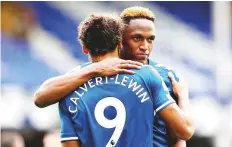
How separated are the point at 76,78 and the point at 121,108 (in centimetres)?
30

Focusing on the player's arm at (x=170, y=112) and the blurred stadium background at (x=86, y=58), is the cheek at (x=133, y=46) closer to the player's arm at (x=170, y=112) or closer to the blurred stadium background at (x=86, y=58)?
the player's arm at (x=170, y=112)

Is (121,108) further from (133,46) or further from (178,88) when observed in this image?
(133,46)

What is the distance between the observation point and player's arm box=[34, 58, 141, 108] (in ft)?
12.6

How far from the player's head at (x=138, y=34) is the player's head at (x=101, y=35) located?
0.38 meters

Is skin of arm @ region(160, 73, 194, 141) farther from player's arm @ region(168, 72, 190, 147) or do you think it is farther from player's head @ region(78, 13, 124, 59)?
player's head @ region(78, 13, 124, 59)

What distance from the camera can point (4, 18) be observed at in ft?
36.0

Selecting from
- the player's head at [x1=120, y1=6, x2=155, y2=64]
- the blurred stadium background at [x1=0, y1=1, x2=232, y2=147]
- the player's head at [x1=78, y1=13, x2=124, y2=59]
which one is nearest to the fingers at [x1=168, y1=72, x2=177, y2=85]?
the player's head at [x1=120, y1=6, x2=155, y2=64]

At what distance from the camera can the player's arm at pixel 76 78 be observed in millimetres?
3834

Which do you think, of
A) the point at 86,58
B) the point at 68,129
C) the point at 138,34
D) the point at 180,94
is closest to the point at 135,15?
the point at 138,34

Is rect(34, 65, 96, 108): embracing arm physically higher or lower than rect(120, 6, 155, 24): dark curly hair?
lower

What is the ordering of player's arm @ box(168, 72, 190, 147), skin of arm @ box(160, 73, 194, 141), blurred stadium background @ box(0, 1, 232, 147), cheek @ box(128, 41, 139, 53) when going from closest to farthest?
1. skin of arm @ box(160, 73, 194, 141)
2. player's arm @ box(168, 72, 190, 147)
3. cheek @ box(128, 41, 139, 53)
4. blurred stadium background @ box(0, 1, 232, 147)

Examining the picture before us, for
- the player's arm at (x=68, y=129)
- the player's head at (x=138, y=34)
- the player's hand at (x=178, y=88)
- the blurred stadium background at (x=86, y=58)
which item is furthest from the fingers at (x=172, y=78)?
the blurred stadium background at (x=86, y=58)

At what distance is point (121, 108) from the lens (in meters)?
3.82

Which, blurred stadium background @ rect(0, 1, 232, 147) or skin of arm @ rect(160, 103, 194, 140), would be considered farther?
blurred stadium background @ rect(0, 1, 232, 147)
